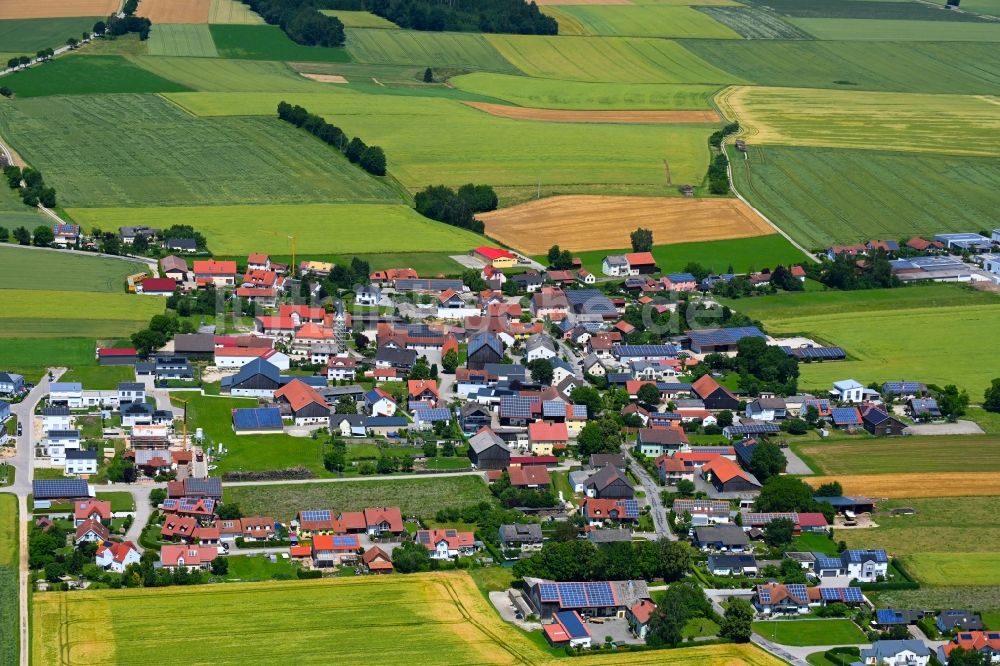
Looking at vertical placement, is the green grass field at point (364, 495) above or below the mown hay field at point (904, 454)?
below

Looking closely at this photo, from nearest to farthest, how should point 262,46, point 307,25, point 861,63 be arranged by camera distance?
point 262,46
point 307,25
point 861,63

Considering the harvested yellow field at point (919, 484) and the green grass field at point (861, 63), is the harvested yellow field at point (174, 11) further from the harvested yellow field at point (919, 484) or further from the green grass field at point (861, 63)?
the harvested yellow field at point (919, 484)

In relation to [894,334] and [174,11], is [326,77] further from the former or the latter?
[894,334]

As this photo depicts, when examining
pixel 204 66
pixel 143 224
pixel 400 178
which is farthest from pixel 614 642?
pixel 204 66

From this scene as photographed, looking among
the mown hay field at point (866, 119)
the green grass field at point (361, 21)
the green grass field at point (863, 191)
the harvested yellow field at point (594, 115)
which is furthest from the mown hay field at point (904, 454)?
the green grass field at point (361, 21)

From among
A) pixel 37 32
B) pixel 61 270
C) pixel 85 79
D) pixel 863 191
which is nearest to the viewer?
pixel 61 270

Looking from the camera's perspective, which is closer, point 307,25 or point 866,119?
point 866,119

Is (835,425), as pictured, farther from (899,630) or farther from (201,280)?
(201,280)

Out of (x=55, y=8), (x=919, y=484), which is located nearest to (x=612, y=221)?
(x=919, y=484)
